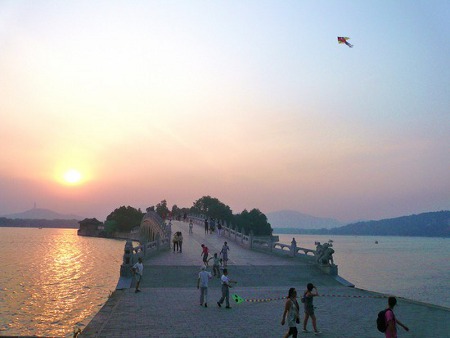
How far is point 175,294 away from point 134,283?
130 inches

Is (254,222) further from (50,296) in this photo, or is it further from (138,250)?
(138,250)

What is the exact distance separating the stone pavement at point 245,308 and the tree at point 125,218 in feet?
412

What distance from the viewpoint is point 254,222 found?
132000 millimetres

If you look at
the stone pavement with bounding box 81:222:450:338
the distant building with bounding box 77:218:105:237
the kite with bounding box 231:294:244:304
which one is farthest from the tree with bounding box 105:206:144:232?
the kite with bounding box 231:294:244:304

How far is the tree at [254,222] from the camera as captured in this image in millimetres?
130938

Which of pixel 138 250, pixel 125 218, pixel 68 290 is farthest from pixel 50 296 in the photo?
pixel 125 218

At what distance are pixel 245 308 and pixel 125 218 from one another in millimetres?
139606

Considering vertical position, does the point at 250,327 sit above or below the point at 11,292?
above

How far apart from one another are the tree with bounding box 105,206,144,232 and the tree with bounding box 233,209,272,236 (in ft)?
126

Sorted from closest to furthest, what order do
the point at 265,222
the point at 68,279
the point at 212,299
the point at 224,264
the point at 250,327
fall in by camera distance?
the point at 250,327
the point at 212,299
the point at 224,264
the point at 68,279
the point at 265,222

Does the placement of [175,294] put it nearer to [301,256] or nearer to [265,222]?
[301,256]

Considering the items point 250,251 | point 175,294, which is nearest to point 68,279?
point 250,251

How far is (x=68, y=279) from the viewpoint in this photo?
46.6m

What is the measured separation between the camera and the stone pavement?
1394 cm
